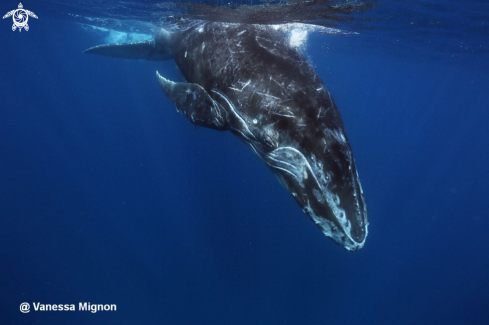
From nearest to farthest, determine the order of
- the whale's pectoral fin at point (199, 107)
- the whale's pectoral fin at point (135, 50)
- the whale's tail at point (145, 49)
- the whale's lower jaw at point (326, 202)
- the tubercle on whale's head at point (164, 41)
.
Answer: the whale's lower jaw at point (326, 202) → the whale's pectoral fin at point (199, 107) → the tubercle on whale's head at point (164, 41) → the whale's tail at point (145, 49) → the whale's pectoral fin at point (135, 50)

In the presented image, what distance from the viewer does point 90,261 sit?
28.6 meters

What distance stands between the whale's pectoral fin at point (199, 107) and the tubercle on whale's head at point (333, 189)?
210 cm

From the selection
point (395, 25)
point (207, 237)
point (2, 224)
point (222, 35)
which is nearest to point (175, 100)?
point (222, 35)

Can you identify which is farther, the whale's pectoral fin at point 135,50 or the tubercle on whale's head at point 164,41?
the whale's pectoral fin at point 135,50

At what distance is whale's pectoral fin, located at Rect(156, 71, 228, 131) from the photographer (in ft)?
19.7

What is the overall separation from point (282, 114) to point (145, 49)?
10.7 metres

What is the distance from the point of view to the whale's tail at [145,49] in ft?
38.7

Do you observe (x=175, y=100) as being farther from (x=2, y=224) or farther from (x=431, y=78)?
(x=431, y=78)

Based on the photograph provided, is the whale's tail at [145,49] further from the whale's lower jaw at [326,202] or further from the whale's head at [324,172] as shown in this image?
the whale's lower jaw at [326,202]

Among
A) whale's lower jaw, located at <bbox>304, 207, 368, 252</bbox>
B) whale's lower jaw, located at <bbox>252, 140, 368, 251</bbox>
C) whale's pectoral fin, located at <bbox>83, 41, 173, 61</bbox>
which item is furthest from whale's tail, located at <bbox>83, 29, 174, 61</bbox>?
whale's lower jaw, located at <bbox>304, 207, 368, 252</bbox>

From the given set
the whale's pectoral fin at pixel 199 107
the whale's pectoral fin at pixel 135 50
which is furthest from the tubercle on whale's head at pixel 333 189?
the whale's pectoral fin at pixel 135 50

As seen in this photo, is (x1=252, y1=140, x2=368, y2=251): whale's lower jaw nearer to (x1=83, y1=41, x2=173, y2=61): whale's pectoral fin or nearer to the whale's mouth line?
the whale's mouth line

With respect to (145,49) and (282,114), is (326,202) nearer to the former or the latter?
(282,114)

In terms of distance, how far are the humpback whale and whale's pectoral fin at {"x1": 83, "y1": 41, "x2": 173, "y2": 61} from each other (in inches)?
239
